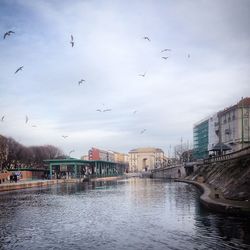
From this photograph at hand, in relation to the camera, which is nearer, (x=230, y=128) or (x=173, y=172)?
(x=230, y=128)

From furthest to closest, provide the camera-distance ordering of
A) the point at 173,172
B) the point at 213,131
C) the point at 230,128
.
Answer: the point at 213,131, the point at 173,172, the point at 230,128

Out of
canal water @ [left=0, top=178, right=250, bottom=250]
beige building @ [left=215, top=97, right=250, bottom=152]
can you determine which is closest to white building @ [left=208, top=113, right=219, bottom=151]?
beige building @ [left=215, top=97, right=250, bottom=152]

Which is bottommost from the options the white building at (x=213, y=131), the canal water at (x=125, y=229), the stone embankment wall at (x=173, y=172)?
the stone embankment wall at (x=173, y=172)

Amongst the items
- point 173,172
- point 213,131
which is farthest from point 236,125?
point 213,131

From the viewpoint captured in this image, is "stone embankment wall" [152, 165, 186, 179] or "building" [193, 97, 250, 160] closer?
"building" [193, 97, 250, 160]

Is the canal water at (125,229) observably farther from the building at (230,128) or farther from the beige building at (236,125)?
the beige building at (236,125)

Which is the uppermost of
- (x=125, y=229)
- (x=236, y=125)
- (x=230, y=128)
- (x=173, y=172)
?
(x=236, y=125)

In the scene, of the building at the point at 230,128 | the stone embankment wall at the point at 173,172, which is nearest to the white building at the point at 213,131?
the building at the point at 230,128

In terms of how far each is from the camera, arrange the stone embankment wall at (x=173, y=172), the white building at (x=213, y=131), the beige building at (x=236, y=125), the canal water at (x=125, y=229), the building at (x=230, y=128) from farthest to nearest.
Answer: the white building at (x=213, y=131), the stone embankment wall at (x=173, y=172), the beige building at (x=236, y=125), the building at (x=230, y=128), the canal water at (x=125, y=229)

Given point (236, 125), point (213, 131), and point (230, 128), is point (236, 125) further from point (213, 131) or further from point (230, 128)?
point (213, 131)

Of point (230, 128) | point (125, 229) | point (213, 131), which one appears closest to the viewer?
point (125, 229)

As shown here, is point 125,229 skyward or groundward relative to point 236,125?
groundward

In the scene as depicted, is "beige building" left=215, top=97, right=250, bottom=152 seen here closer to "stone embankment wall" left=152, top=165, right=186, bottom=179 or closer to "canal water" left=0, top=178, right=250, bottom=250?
"stone embankment wall" left=152, top=165, right=186, bottom=179

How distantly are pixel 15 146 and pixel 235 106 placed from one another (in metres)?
84.4
